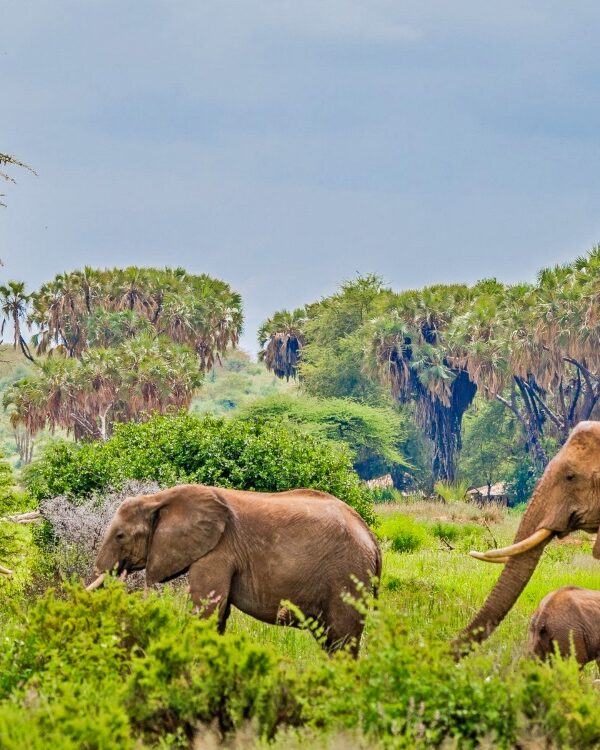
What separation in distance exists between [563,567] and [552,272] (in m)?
35.1

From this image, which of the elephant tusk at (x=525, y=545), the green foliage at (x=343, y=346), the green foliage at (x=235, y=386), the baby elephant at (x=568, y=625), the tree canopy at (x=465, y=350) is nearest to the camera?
the elephant tusk at (x=525, y=545)

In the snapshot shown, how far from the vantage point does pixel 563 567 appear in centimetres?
2209

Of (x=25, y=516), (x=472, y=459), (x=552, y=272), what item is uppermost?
(x=552, y=272)

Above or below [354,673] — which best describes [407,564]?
below

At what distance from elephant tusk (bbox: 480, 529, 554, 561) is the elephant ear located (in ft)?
6.90

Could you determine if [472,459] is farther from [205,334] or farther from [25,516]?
[25,516]

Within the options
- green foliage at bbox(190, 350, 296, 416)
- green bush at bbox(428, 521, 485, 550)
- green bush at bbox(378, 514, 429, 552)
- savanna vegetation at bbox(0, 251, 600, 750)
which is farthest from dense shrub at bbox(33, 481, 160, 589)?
green foliage at bbox(190, 350, 296, 416)

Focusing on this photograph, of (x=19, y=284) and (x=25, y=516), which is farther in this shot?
(x=19, y=284)

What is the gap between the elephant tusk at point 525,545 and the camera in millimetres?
8766

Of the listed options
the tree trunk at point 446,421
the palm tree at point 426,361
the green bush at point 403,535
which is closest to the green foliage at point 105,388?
the palm tree at point 426,361

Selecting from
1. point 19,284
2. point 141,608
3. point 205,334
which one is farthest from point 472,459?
point 141,608

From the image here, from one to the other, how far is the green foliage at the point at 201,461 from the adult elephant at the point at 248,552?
710cm

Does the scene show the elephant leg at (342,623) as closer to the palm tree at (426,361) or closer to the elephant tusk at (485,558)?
the elephant tusk at (485,558)

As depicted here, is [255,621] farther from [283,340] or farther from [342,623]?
[283,340]
